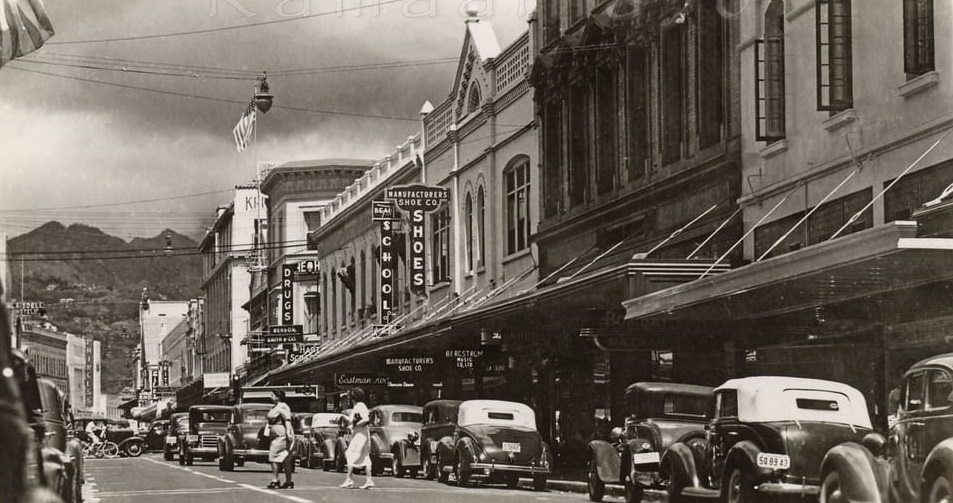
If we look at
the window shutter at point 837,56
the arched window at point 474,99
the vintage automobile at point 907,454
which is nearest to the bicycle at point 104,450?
the arched window at point 474,99

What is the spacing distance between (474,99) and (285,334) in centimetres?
3012

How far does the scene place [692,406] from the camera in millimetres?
21062

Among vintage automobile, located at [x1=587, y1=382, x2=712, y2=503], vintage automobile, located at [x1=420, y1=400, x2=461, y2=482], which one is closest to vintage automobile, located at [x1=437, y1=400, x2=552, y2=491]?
vintage automobile, located at [x1=420, y1=400, x2=461, y2=482]

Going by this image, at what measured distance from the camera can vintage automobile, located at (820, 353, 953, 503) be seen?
42.2 ft

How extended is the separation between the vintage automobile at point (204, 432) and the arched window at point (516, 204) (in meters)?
10.5

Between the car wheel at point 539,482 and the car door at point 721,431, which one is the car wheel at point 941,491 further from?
the car wheel at point 539,482

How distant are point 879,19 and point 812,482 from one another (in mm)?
8998

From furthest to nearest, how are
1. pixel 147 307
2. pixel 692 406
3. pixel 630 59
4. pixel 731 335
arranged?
pixel 147 307, pixel 630 59, pixel 731 335, pixel 692 406

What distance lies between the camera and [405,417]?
33500 mm

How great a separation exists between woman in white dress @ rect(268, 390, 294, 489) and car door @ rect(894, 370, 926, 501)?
14362 millimetres

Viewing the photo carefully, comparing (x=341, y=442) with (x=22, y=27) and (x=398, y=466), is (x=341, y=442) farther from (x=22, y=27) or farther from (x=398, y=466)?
(x=22, y=27)

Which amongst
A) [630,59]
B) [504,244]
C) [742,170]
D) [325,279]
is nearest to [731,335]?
[742,170]

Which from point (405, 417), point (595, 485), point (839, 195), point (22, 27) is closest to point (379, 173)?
point (405, 417)

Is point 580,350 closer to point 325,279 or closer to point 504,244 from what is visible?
point 504,244
